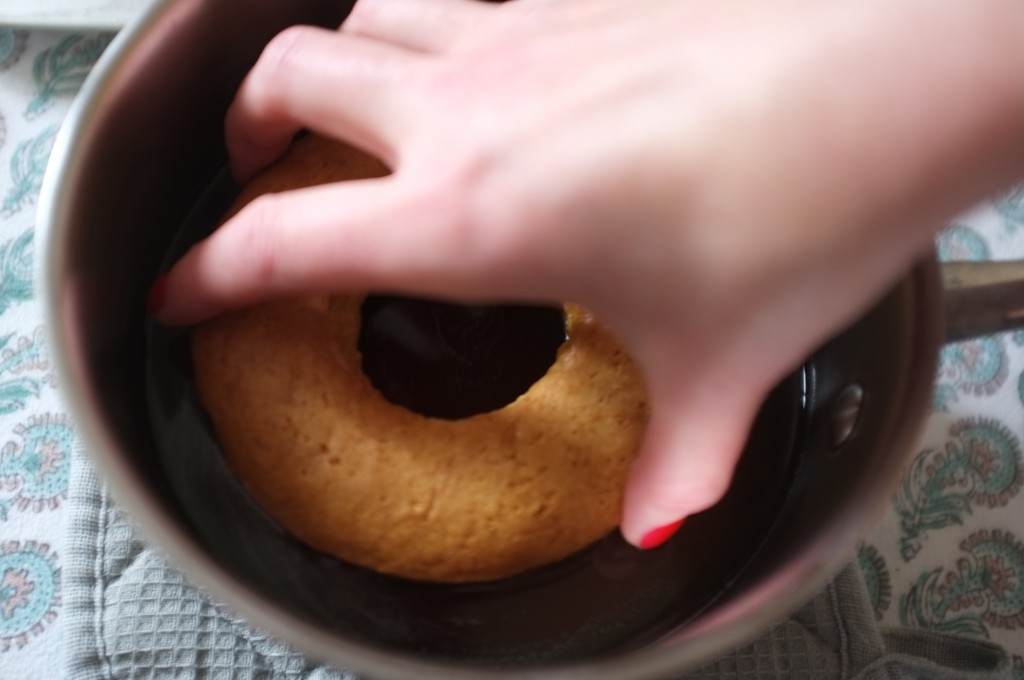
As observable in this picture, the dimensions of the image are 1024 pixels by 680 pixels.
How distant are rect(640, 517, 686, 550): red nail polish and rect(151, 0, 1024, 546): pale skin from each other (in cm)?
7

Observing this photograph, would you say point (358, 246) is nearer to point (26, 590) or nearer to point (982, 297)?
point (982, 297)

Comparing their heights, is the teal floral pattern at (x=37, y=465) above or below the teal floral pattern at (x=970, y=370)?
below

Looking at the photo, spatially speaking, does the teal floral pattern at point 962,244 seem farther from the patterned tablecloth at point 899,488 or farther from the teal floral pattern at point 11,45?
the teal floral pattern at point 11,45

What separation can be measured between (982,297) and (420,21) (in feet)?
1.28

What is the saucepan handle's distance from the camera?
535 mm

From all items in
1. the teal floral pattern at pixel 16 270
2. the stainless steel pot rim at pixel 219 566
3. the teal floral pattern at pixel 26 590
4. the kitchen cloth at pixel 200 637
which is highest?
the stainless steel pot rim at pixel 219 566

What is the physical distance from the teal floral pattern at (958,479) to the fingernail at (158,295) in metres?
0.66

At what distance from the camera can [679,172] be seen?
0.39 m

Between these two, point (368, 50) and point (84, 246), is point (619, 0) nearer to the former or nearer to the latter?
point (368, 50)

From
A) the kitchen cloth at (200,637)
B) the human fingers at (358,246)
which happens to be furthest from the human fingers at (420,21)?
the kitchen cloth at (200,637)

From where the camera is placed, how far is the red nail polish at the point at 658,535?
57 centimetres

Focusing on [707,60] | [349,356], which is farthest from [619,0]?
[349,356]

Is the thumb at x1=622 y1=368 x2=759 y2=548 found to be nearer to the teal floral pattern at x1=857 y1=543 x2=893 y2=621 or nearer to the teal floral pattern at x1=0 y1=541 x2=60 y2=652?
the teal floral pattern at x1=857 y1=543 x2=893 y2=621

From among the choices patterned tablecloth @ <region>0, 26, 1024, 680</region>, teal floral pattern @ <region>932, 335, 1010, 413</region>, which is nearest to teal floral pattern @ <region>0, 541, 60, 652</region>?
patterned tablecloth @ <region>0, 26, 1024, 680</region>
